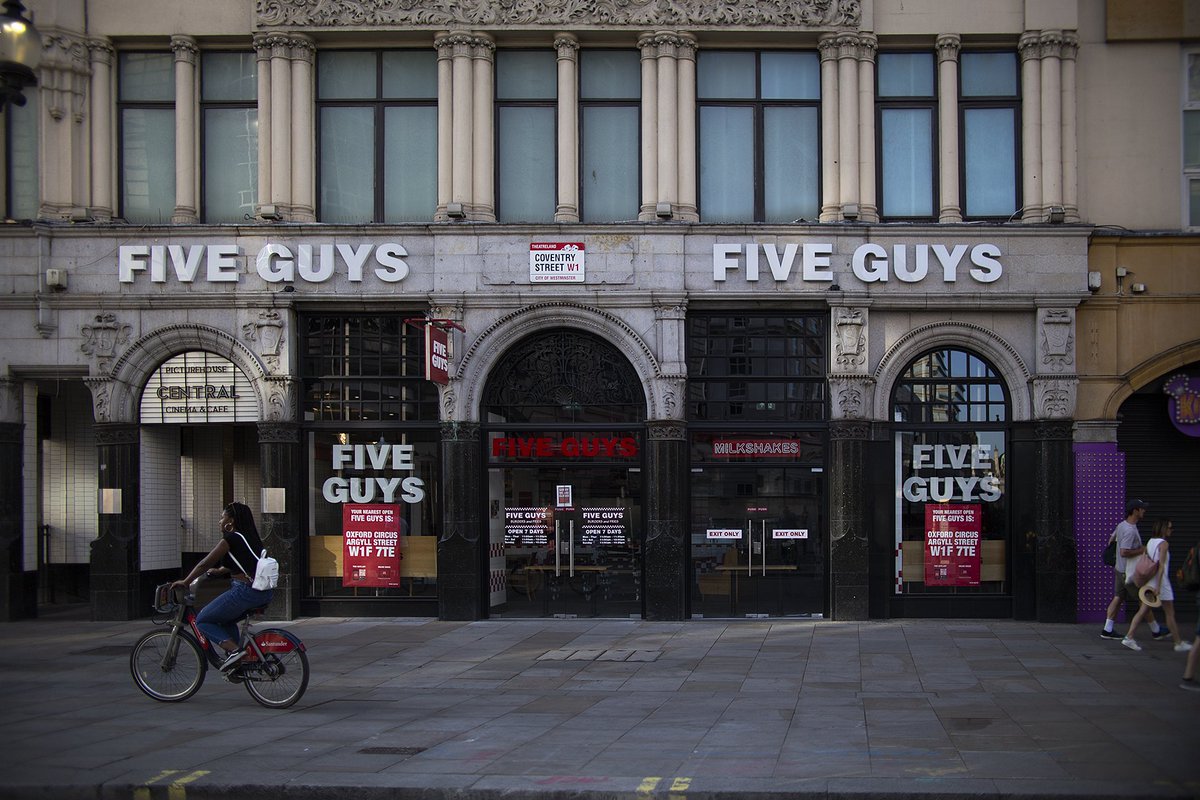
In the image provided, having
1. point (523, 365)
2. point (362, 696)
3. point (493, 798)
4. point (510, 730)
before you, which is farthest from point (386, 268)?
point (493, 798)

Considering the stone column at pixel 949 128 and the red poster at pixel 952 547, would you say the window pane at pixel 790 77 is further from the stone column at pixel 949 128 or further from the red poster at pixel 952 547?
the red poster at pixel 952 547

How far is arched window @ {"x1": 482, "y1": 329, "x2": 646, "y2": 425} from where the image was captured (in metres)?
19.8

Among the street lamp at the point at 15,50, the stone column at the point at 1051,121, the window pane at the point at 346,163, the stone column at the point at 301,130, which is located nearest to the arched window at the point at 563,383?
the window pane at the point at 346,163

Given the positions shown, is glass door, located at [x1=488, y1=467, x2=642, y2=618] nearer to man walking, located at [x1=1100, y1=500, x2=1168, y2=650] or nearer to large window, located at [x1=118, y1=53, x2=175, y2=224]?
man walking, located at [x1=1100, y1=500, x2=1168, y2=650]

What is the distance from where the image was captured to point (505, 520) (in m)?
19.9

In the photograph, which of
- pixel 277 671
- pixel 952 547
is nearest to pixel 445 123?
pixel 277 671

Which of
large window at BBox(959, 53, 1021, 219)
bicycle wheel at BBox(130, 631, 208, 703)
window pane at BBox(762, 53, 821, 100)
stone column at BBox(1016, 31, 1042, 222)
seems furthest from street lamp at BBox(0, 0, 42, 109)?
stone column at BBox(1016, 31, 1042, 222)

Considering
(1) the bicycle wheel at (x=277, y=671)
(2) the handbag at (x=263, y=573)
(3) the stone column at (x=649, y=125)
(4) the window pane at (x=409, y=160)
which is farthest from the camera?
(4) the window pane at (x=409, y=160)

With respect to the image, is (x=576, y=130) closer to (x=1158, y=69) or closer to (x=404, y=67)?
(x=404, y=67)

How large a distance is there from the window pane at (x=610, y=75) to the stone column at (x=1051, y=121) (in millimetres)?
6763

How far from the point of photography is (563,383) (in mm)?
19875

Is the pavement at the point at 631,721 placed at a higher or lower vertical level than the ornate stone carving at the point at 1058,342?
lower

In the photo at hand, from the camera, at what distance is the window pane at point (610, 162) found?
2014 cm

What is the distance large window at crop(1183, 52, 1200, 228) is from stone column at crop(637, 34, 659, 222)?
884 centimetres
